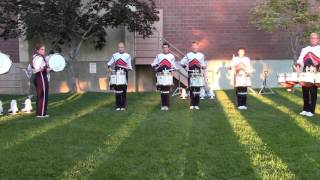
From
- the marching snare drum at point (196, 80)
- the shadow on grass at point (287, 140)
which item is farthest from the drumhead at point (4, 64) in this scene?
the shadow on grass at point (287, 140)

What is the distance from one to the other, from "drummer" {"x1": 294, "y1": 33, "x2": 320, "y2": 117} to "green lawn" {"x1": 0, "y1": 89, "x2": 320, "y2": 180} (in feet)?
1.57

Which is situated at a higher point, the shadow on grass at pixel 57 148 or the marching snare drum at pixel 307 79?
the marching snare drum at pixel 307 79

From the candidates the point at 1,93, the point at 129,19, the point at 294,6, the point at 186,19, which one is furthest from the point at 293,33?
the point at 1,93

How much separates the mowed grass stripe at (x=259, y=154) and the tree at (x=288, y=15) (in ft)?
32.7

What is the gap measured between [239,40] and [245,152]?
16278mm

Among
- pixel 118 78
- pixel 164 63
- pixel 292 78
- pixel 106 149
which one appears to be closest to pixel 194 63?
pixel 164 63

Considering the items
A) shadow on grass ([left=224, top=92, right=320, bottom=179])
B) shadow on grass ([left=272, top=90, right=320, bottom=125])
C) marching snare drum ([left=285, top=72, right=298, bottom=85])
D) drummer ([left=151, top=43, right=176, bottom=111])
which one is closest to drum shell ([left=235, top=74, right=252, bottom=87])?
shadow on grass ([left=224, top=92, right=320, bottom=179])

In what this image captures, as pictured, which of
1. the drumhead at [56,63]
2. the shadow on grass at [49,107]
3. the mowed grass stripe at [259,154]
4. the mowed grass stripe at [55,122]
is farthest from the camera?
the drumhead at [56,63]

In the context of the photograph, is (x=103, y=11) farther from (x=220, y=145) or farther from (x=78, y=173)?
(x=78, y=173)

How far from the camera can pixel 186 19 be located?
23781mm

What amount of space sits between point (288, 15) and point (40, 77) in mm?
12112

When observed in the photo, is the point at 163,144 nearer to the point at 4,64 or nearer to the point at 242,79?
the point at 4,64

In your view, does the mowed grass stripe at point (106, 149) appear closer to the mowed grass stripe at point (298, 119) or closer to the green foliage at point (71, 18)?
the mowed grass stripe at point (298, 119)

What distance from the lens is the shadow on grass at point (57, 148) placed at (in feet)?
23.6
